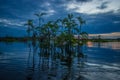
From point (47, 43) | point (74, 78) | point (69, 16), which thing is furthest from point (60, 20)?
point (74, 78)

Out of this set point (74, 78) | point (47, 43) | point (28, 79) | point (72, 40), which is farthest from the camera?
point (47, 43)

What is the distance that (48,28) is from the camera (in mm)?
48719

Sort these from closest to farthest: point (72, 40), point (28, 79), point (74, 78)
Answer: point (28, 79) → point (74, 78) → point (72, 40)

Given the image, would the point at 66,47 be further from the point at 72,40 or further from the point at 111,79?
the point at 111,79

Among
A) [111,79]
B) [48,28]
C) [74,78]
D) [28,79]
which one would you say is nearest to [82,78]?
[74,78]

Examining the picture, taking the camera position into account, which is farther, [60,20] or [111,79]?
[60,20]

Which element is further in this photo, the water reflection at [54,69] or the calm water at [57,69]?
the water reflection at [54,69]

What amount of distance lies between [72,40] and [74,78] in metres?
25.6

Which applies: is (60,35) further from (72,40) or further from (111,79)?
(111,79)

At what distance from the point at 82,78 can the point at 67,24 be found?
94.1 ft

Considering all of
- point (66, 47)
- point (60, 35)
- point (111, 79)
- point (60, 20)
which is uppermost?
point (60, 20)

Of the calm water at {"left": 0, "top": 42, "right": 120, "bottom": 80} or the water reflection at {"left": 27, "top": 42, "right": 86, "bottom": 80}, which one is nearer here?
the calm water at {"left": 0, "top": 42, "right": 120, "bottom": 80}

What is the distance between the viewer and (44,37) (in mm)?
49094

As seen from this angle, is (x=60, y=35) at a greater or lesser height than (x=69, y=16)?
lesser
